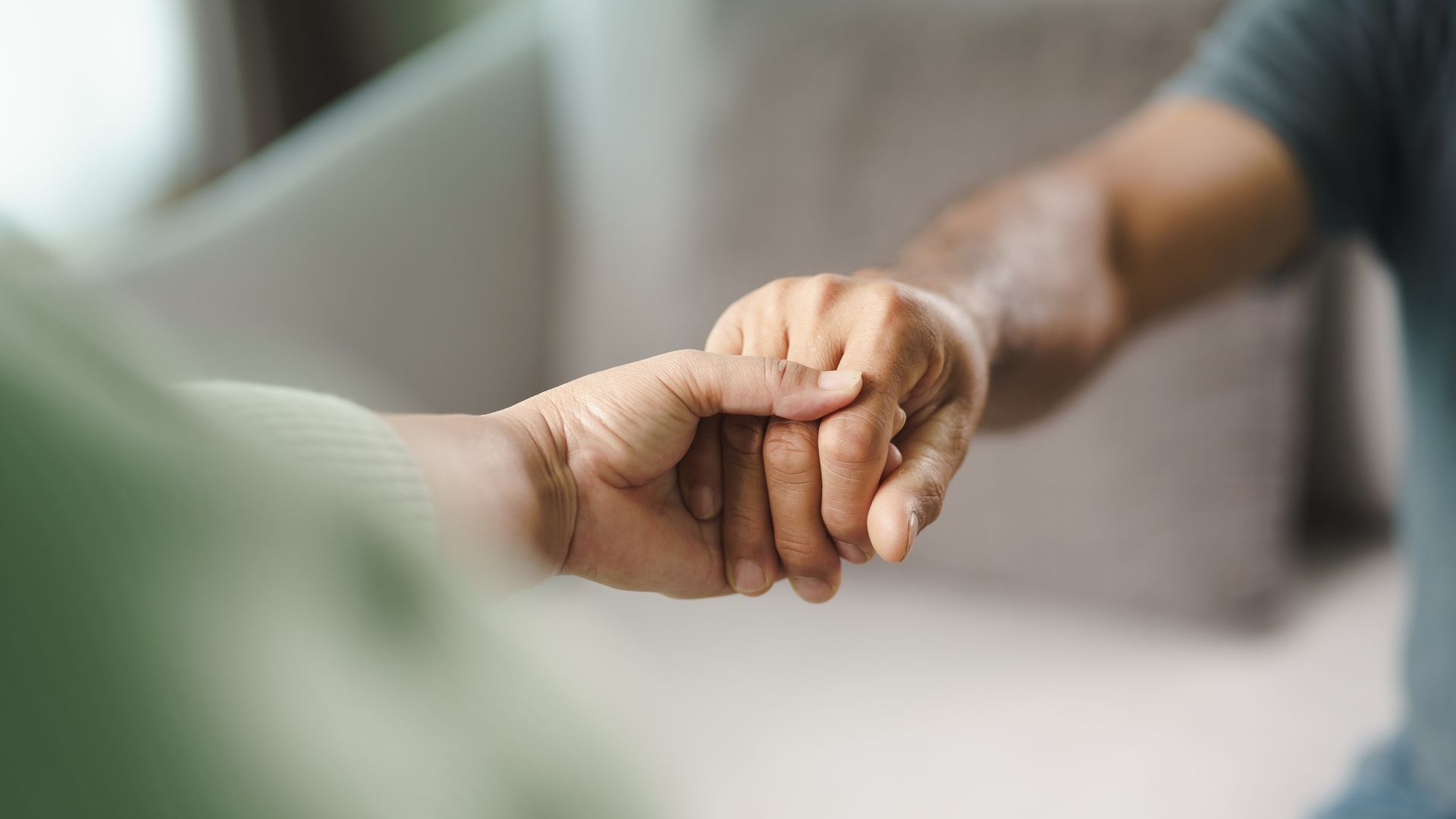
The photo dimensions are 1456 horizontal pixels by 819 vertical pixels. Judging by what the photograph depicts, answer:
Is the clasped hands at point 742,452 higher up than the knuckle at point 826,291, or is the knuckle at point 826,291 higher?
the knuckle at point 826,291

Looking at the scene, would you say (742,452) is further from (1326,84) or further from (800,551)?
(1326,84)

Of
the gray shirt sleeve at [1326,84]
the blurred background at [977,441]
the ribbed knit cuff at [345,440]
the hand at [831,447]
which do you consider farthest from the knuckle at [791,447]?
the gray shirt sleeve at [1326,84]

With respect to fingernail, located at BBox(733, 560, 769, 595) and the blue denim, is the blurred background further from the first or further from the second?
fingernail, located at BBox(733, 560, 769, 595)

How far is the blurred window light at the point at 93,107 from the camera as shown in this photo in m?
1.52

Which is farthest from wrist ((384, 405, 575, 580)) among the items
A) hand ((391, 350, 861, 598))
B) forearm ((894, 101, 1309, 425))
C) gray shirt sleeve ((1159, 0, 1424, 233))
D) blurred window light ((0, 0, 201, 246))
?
blurred window light ((0, 0, 201, 246))

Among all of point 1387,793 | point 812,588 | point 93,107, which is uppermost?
point 93,107

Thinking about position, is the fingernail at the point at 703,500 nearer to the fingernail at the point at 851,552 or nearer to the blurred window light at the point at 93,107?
the fingernail at the point at 851,552

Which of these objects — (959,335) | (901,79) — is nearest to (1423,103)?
(901,79)

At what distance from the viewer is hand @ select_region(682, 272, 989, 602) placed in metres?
0.38

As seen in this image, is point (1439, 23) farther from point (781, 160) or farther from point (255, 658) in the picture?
point (255, 658)

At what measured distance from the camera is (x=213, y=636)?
0.40ft

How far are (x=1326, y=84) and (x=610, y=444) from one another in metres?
0.60

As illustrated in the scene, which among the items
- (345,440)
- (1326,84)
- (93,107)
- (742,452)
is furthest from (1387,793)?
(93,107)

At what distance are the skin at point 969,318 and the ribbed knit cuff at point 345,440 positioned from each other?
13cm
